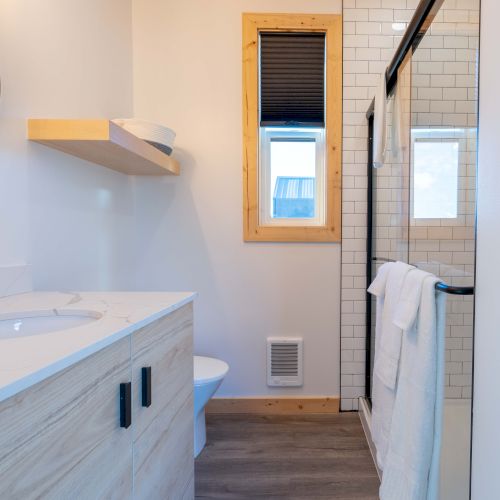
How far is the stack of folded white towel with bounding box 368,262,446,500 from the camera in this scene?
38.1 inches

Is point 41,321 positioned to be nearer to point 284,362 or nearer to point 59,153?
point 59,153

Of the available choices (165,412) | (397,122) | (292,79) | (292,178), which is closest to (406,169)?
(397,122)

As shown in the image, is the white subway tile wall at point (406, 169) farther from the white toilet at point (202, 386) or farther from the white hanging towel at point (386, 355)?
the white toilet at point (202, 386)

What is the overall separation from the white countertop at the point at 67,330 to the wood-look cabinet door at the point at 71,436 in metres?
0.03

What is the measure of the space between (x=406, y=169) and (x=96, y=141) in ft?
5.00

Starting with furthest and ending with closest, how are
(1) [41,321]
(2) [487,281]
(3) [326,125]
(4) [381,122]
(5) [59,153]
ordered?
(3) [326,125] < (4) [381,122] < (5) [59,153] < (1) [41,321] < (2) [487,281]

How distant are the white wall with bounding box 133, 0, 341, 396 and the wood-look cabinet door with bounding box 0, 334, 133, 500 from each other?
1.28m

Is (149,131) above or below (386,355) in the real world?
above

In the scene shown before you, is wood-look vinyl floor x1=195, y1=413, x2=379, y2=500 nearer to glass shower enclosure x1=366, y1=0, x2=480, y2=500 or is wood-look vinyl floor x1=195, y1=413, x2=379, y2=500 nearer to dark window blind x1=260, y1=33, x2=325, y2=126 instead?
glass shower enclosure x1=366, y1=0, x2=480, y2=500

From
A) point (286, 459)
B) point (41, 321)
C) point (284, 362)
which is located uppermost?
point (41, 321)

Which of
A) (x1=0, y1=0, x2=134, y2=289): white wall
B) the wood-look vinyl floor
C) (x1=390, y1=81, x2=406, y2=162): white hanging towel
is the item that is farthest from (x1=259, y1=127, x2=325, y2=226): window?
the wood-look vinyl floor

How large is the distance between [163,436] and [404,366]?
829 millimetres

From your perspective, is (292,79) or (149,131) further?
(292,79)

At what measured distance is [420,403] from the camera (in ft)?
3.20
